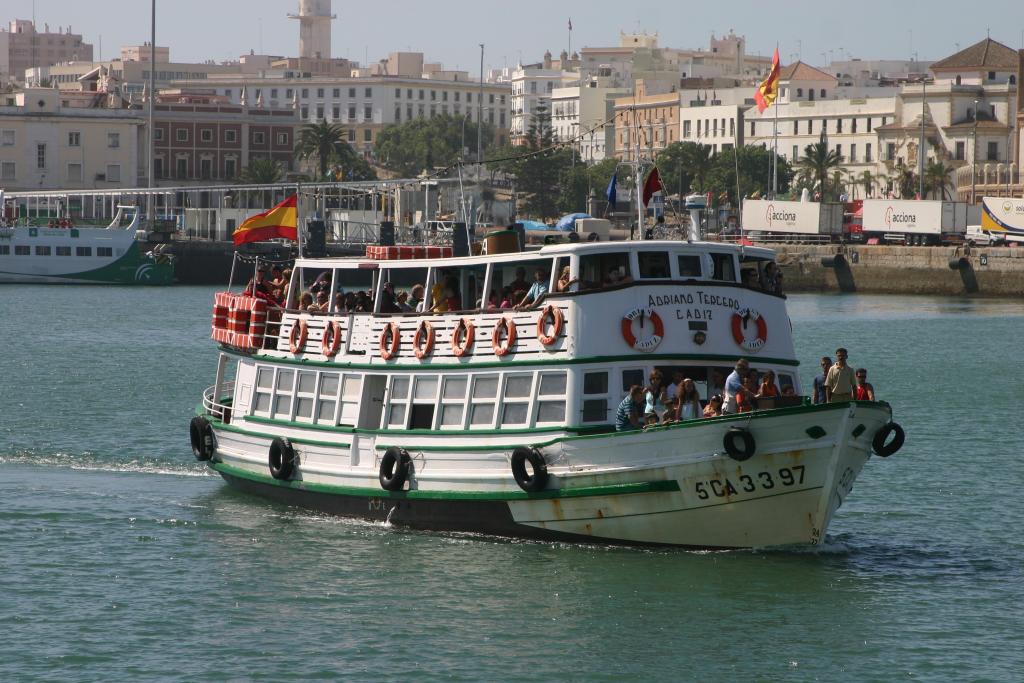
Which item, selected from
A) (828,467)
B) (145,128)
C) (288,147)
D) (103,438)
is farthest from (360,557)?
(288,147)

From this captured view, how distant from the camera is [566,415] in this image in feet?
87.8

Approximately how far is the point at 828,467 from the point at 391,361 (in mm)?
8127

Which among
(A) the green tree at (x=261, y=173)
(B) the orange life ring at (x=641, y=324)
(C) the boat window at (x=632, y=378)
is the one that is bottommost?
(C) the boat window at (x=632, y=378)

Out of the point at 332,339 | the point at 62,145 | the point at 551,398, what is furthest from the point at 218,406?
the point at 62,145

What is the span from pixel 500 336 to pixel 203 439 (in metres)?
8.93

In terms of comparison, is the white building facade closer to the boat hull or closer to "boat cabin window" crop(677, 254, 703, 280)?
the boat hull

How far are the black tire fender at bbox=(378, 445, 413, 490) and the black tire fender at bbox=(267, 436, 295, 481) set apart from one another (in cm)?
272

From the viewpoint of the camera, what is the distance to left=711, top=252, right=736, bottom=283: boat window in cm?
2802

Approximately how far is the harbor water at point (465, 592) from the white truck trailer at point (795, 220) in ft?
252

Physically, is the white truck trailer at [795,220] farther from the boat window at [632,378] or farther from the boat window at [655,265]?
the boat window at [632,378]

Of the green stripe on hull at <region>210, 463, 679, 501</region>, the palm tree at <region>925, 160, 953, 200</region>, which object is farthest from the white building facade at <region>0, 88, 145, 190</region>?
the green stripe on hull at <region>210, 463, 679, 501</region>

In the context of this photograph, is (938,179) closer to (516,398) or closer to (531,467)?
(516,398)

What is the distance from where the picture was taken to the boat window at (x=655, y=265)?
27406 millimetres

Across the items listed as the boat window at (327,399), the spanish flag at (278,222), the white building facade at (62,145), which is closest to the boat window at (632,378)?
the boat window at (327,399)
